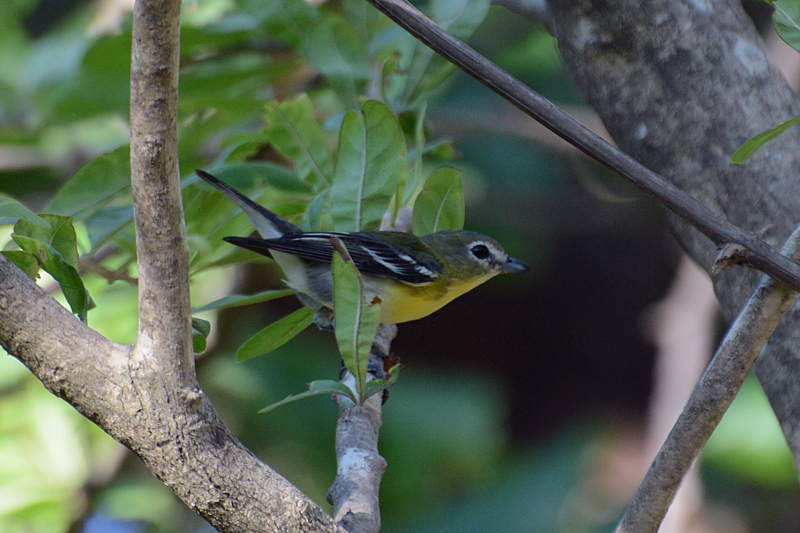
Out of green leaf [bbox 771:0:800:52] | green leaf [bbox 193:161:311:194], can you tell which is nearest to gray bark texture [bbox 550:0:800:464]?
green leaf [bbox 771:0:800:52]

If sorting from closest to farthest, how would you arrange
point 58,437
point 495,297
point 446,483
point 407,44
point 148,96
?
point 148,96
point 407,44
point 58,437
point 446,483
point 495,297

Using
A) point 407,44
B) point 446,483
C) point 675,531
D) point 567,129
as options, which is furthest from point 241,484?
point 446,483

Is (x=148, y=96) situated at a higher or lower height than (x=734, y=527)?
higher

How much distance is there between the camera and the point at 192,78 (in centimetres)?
204

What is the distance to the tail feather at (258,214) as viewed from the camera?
54.1 inches

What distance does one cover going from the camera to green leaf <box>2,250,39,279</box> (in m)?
0.93

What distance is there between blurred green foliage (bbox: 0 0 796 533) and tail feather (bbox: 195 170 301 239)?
3 cm

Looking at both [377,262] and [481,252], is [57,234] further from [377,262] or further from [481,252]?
[481,252]

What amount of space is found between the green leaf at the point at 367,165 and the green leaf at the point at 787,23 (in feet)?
2.03

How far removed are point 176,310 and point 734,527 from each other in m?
2.57

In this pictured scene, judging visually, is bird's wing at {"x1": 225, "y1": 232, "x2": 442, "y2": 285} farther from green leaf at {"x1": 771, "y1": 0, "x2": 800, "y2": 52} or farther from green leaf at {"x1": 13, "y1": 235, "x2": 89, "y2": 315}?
green leaf at {"x1": 771, "y1": 0, "x2": 800, "y2": 52}

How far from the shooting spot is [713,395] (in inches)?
28.9

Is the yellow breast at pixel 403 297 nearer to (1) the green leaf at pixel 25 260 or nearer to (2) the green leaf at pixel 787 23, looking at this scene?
(1) the green leaf at pixel 25 260

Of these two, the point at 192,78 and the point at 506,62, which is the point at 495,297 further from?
the point at 192,78
